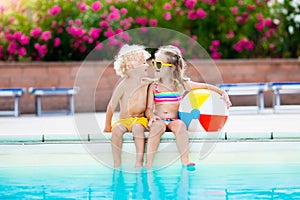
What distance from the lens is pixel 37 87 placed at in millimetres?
10812

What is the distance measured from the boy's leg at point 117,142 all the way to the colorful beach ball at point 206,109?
0.63m

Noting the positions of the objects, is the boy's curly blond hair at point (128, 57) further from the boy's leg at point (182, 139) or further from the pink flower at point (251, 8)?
the pink flower at point (251, 8)

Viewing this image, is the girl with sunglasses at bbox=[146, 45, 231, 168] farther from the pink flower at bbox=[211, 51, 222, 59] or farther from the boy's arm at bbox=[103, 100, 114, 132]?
the pink flower at bbox=[211, 51, 222, 59]

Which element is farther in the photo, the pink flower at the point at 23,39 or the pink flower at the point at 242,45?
the pink flower at the point at 242,45

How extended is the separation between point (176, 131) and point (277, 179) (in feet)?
3.10

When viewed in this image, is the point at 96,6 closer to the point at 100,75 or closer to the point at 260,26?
the point at 100,75

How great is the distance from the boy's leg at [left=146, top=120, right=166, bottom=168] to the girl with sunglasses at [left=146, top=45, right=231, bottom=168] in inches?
1.0

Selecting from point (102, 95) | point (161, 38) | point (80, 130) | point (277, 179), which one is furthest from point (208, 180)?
point (102, 95)

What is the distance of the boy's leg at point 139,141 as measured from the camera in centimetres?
536

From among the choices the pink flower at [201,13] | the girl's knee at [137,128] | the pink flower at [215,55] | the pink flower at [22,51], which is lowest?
the girl's knee at [137,128]

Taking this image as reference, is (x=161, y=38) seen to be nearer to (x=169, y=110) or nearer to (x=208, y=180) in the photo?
(x=169, y=110)

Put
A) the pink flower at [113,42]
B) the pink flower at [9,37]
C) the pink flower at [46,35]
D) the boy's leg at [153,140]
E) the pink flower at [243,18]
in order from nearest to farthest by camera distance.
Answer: the boy's leg at [153,140] < the pink flower at [113,42] < the pink flower at [46,35] < the pink flower at [9,37] < the pink flower at [243,18]

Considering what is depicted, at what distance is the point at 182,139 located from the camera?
5414 millimetres

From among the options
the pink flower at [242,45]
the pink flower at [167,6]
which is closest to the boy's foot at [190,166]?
the pink flower at [167,6]
